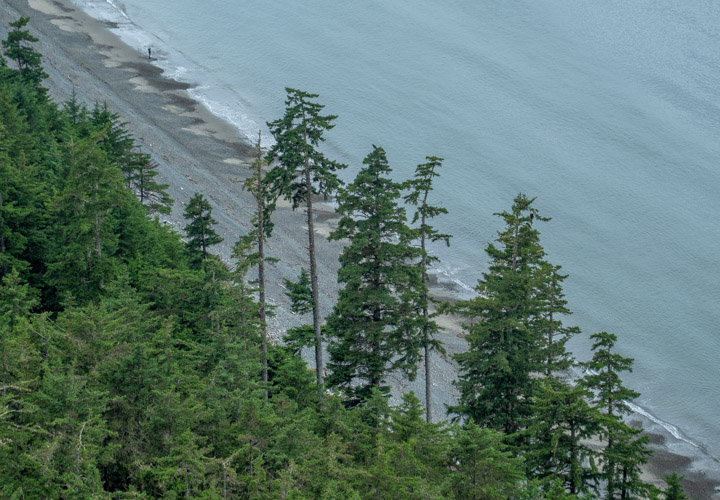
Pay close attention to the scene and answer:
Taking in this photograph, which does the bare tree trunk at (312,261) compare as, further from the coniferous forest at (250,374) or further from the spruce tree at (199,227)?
the spruce tree at (199,227)

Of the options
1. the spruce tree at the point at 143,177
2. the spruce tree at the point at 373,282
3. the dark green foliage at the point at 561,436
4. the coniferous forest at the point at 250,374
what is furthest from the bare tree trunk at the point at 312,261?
the spruce tree at the point at 143,177

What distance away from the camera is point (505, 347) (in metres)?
30.7

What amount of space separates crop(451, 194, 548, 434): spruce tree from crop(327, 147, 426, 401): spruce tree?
246 centimetres

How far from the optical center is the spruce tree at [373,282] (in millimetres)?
30812

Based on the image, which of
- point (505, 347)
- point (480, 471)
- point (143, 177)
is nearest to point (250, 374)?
point (480, 471)

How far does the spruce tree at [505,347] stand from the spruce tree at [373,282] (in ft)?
8.08

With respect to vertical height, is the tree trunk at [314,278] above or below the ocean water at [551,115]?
below

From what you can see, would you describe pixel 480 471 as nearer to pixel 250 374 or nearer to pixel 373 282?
pixel 250 374

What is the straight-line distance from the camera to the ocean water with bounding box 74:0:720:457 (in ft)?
211

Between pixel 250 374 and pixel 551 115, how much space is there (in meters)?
69.6

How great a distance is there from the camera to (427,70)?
98.4 meters

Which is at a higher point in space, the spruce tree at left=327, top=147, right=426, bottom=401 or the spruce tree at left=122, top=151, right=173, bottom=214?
the spruce tree at left=122, top=151, right=173, bottom=214

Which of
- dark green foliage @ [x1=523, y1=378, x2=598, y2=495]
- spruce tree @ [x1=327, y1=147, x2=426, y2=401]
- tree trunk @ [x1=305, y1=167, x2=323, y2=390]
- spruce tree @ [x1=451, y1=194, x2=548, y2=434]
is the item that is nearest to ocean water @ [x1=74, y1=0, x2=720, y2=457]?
spruce tree @ [x1=451, y1=194, x2=548, y2=434]

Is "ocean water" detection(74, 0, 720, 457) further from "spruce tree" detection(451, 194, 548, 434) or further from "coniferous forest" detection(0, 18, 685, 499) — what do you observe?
"coniferous forest" detection(0, 18, 685, 499)
